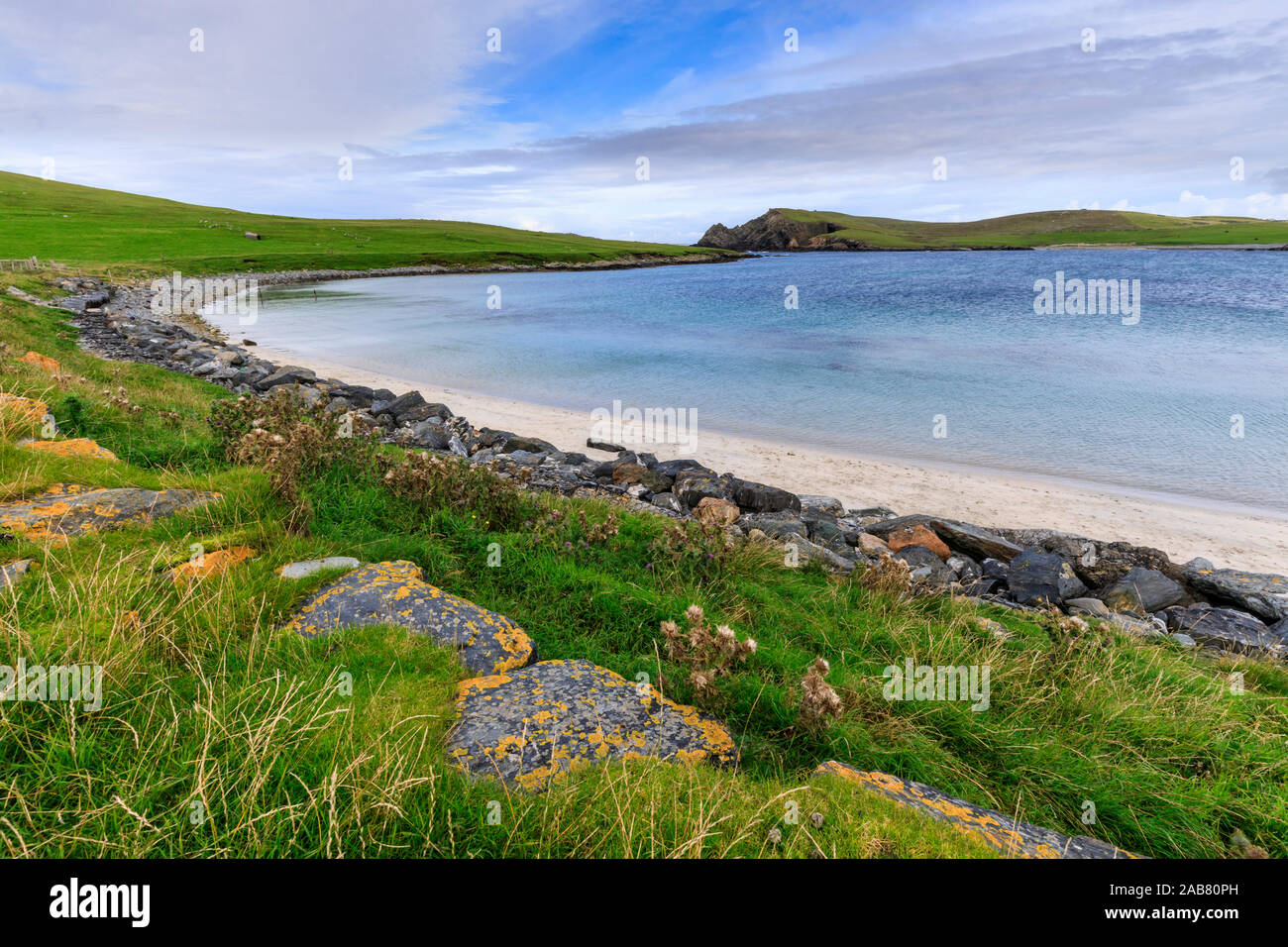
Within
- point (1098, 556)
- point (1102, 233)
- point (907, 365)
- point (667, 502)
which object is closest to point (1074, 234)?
point (1102, 233)

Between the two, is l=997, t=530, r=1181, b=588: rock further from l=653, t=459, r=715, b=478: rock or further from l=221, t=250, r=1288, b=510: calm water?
l=653, t=459, r=715, b=478: rock

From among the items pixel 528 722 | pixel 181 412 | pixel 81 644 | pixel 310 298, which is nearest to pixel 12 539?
pixel 81 644

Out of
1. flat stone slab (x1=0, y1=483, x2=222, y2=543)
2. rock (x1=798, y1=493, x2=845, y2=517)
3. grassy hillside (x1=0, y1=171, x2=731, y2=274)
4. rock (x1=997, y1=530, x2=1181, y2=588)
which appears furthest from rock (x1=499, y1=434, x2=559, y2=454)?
grassy hillside (x1=0, y1=171, x2=731, y2=274)

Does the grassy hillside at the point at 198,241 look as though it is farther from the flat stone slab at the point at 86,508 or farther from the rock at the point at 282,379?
the flat stone slab at the point at 86,508

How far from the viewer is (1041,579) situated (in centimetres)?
835

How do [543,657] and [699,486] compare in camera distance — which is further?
[699,486]

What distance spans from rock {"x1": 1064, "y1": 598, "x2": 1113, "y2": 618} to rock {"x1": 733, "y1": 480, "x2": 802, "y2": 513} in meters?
4.10

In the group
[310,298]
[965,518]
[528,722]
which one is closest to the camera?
[528,722]

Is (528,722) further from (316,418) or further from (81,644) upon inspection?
(316,418)

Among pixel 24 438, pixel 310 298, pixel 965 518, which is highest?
pixel 310 298

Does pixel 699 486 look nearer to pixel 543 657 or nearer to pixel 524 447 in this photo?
pixel 524 447

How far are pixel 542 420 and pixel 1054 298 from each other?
189 ft

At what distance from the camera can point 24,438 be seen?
6293 millimetres

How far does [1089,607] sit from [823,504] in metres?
4.49
